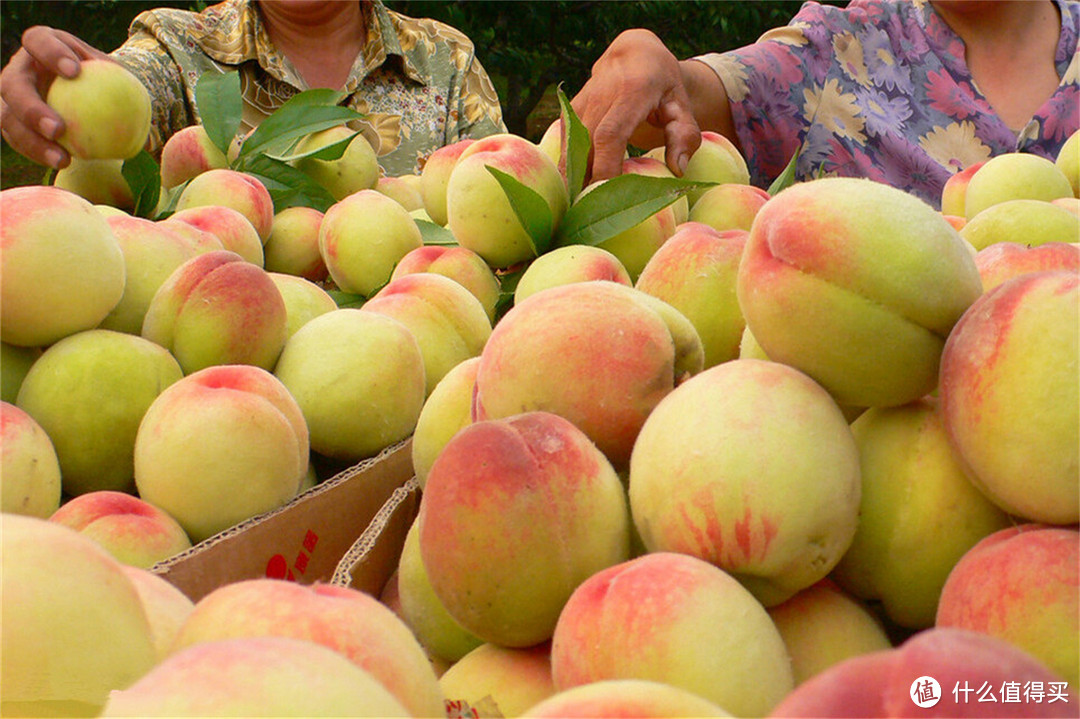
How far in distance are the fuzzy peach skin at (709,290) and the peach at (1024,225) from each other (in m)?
0.24

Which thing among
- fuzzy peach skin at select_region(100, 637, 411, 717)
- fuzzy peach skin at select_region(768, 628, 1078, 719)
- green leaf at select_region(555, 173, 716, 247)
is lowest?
green leaf at select_region(555, 173, 716, 247)

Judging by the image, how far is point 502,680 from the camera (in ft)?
1.63

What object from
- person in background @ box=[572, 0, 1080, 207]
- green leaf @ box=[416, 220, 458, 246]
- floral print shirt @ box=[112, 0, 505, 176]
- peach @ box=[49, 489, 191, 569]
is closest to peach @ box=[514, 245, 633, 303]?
green leaf @ box=[416, 220, 458, 246]

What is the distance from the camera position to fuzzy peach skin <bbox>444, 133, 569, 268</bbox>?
1.09m

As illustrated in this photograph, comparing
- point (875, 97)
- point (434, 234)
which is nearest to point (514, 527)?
point (434, 234)

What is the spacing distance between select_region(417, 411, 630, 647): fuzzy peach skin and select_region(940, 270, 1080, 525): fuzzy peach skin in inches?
7.5

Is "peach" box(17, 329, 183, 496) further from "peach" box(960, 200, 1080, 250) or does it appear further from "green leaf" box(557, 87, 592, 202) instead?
"peach" box(960, 200, 1080, 250)

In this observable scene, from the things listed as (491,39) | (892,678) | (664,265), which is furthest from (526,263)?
(491,39)

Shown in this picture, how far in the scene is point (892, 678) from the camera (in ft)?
0.86

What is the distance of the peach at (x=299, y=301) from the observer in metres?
1.00

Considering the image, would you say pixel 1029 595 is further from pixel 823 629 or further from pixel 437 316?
pixel 437 316

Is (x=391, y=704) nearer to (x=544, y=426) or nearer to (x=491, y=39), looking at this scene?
(x=544, y=426)

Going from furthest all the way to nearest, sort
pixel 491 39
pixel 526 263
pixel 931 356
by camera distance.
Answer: pixel 491 39 < pixel 526 263 < pixel 931 356

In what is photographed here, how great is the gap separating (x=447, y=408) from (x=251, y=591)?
1.05 feet
